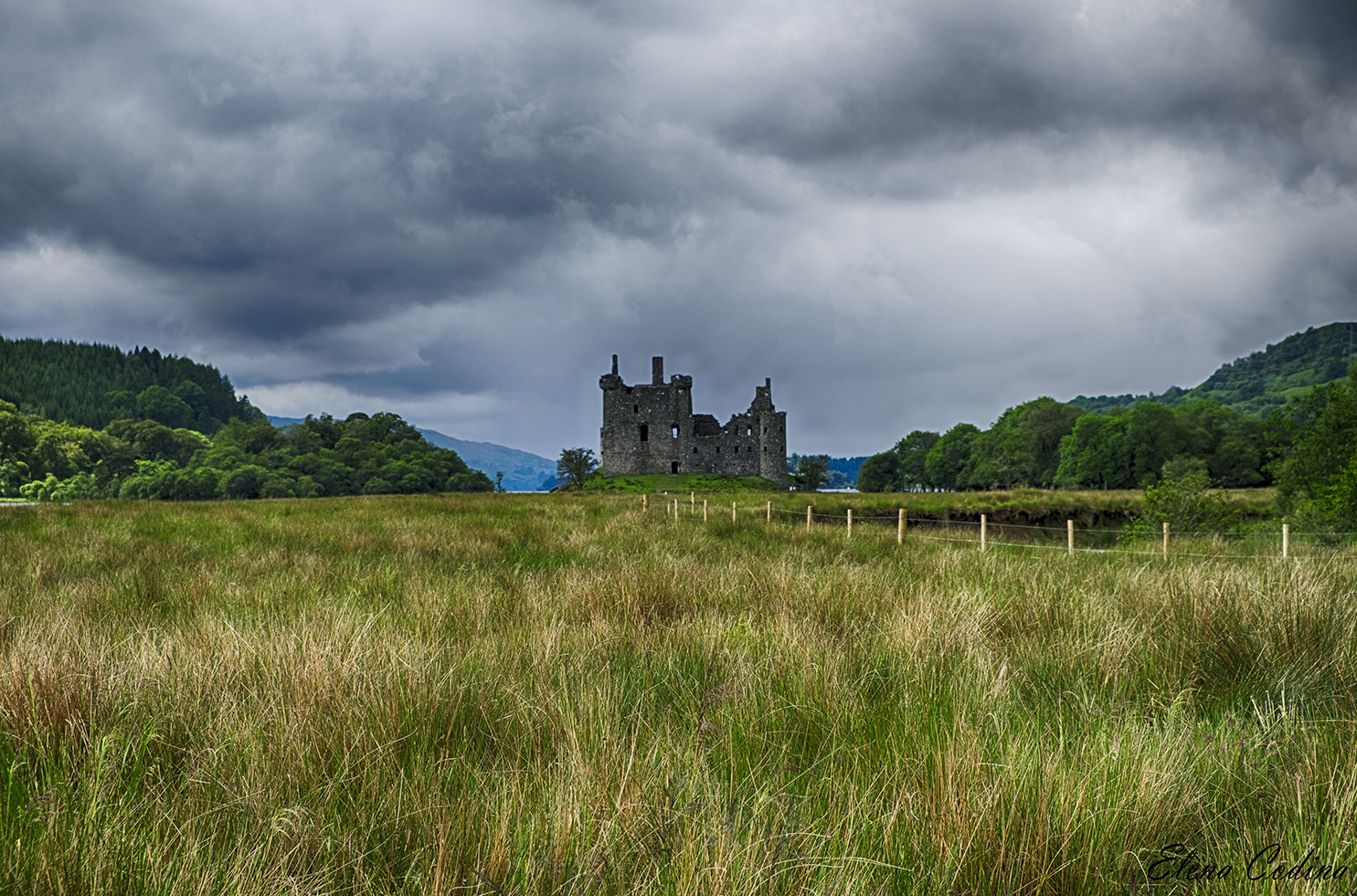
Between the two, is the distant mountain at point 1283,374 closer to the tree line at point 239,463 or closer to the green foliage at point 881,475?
the green foliage at point 881,475

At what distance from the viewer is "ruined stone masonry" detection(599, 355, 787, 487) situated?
63.8m

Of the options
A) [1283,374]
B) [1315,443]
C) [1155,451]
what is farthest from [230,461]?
[1283,374]

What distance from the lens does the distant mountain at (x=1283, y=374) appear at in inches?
6137

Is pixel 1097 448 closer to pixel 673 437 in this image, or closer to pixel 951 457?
pixel 951 457

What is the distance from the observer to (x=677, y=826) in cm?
140

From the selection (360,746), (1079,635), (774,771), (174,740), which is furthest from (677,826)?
(1079,635)

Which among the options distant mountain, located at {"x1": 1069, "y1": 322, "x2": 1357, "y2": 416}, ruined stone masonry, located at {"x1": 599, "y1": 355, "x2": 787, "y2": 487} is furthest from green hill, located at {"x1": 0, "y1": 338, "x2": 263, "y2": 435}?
distant mountain, located at {"x1": 1069, "y1": 322, "x2": 1357, "y2": 416}

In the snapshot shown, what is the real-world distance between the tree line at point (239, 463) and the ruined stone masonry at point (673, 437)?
42.2 feet

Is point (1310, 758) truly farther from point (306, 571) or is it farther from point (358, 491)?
point (358, 491)

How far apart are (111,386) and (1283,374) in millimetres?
277900

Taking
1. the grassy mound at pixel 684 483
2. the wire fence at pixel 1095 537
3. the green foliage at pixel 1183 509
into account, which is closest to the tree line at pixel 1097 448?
the grassy mound at pixel 684 483

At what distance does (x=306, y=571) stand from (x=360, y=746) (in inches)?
169

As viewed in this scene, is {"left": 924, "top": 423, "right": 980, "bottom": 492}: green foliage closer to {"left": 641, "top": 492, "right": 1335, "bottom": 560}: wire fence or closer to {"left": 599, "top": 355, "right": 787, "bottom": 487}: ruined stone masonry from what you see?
{"left": 599, "top": 355, "right": 787, "bottom": 487}: ruined stone masonry

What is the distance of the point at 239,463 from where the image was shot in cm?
5797
